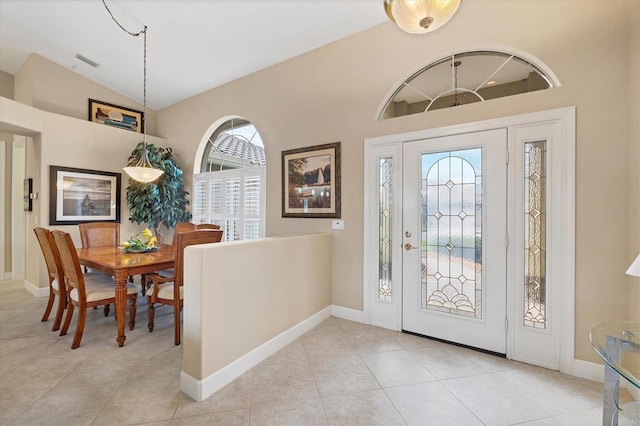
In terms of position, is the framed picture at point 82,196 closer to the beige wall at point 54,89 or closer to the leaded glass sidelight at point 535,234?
the beige wall at point 54,89

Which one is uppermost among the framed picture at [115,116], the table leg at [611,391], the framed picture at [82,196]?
the framed picture at [115,116]

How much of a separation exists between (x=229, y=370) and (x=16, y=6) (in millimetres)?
4809

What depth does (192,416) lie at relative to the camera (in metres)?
1.69

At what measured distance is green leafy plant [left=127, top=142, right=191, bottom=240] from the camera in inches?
179

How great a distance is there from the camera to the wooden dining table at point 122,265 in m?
2.53

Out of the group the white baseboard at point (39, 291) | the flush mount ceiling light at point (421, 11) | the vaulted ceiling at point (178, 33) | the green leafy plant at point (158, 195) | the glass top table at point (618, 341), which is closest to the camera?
the glass top table at point (618, 341)

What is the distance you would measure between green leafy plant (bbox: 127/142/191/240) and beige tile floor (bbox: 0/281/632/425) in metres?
2.22

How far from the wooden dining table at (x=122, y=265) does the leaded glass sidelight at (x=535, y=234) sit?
130 inches

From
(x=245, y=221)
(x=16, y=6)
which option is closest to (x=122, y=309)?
(x=245, y=221)

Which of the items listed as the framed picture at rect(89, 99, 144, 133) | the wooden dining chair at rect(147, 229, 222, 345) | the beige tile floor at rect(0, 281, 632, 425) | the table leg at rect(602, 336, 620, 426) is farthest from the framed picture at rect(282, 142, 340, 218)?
the framed picture at rect(89, 99, 144, 133)

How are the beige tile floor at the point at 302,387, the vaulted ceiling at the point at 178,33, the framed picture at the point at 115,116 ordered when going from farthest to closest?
the framed picture at the point at 115,116, the vaulted ceiling at the point at 178,33, the beige tile floor at the point at 302,387

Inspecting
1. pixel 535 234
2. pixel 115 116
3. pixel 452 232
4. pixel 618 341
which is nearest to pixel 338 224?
pixel 452 232

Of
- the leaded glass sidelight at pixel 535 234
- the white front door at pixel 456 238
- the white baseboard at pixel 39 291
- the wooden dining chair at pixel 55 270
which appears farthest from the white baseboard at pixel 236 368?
the white baseboard at pixel 39 291

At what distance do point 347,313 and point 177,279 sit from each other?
188 cm
